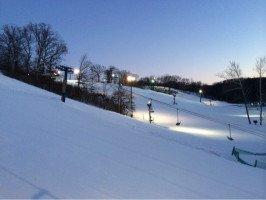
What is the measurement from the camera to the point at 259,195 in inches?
493

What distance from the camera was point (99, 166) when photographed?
40.8 feet

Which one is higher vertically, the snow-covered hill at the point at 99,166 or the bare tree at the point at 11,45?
the bare tree at the point at 11,45

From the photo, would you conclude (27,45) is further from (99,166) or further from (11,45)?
(99,166)

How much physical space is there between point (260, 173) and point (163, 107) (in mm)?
57819

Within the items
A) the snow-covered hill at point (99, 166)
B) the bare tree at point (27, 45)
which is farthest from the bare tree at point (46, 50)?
the snow-covered hill at point (99, 166)

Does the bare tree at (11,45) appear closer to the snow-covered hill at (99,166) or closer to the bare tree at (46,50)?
the bare tree at (46,50)

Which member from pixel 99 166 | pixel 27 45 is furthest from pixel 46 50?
pixel 99 166

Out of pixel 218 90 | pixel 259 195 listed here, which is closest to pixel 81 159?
pixel 259 195

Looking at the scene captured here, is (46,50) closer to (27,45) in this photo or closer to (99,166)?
(27,45)

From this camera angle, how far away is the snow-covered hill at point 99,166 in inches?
404

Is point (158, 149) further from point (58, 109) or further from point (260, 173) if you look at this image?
point (58, 109)

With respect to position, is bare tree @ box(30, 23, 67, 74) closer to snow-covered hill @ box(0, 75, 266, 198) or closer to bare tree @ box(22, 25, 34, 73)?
bare tree @ box(22, 25, 34, 73)

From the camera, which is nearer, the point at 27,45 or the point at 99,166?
the point at 99,166

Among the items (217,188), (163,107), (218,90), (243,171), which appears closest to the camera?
(217,188)
